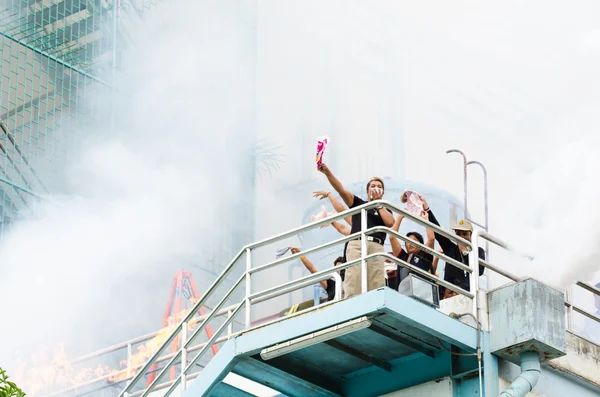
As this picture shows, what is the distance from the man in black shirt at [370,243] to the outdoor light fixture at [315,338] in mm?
413

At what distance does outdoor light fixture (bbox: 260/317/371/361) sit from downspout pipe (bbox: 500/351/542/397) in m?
1.31

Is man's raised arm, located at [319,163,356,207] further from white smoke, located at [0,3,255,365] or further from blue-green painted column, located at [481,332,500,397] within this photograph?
white smoke, located at [0,3,255,365]

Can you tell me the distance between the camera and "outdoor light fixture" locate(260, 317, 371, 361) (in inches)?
420

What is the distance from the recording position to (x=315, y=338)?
10977 mm

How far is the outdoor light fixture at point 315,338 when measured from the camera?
10664 millimetres

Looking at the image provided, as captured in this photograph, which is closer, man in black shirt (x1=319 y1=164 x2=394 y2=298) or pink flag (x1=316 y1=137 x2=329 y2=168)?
man in black shirt (x1=319 y1=164 x2=394 y2=298)

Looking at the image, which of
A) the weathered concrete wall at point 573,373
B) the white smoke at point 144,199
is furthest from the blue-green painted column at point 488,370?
the white smoke at point 144,199

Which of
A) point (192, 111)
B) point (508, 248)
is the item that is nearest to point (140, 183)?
point (192, 111)

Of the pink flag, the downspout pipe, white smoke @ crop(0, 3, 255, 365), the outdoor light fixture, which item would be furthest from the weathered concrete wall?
white smoke @ crop(0, 3, 255, 365)

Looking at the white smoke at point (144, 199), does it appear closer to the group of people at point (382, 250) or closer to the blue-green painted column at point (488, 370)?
the group of people at point (382, 250)

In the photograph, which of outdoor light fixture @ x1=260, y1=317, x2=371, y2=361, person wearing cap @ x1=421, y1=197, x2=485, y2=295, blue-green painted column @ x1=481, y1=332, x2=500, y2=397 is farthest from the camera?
person wearing cap @ x1=421, y1=197, x2=485, y2=295

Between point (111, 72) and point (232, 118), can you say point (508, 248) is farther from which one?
point (232, 118)

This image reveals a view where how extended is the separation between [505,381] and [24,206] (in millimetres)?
23542

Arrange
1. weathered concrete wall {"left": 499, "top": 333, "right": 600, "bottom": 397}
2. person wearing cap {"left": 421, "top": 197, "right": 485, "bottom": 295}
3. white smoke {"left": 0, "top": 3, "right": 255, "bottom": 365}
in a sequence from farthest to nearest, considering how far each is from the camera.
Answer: white smoke {"left": 0, "top": 3, "right": 255, "bottom": 365}, person wearing cap {"left": 421, "top": 197, "right": 485, "bottom": 295}, weathered concrete wall {"left": 499, "top": 333, "right": 600, "bottom": 397}
